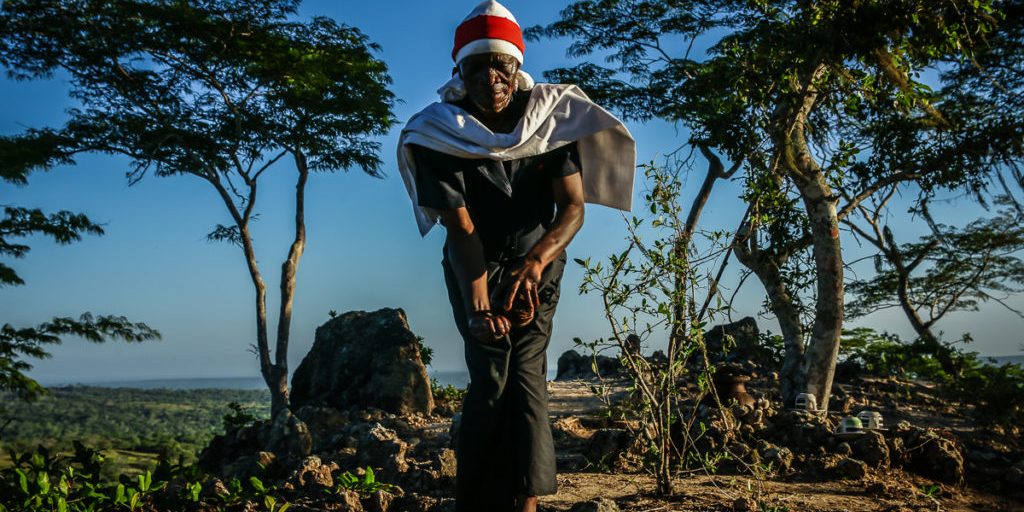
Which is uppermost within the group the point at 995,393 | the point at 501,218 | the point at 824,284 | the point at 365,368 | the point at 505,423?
the point at 824,284

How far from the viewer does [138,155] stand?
44.8ft

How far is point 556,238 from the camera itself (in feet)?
9.02

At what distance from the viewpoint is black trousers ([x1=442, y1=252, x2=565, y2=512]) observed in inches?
106

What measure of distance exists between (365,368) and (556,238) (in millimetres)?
7587

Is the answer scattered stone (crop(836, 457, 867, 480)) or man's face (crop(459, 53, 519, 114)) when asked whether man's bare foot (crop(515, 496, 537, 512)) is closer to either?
man's face (crop(459, 53, 519, 114))

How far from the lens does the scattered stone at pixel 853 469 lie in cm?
462

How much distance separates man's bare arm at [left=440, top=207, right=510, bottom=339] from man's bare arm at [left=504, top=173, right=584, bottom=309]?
91 mm

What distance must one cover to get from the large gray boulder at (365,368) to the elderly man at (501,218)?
685cm

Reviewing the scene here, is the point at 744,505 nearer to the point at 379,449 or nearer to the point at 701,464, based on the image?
the point at 701,464


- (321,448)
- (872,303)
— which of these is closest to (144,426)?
(321,448)

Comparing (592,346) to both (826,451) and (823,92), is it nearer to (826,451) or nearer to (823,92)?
(826,451)

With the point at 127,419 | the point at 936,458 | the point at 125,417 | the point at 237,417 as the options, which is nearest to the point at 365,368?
the point at 237,417

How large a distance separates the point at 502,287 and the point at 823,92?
15.1 feet

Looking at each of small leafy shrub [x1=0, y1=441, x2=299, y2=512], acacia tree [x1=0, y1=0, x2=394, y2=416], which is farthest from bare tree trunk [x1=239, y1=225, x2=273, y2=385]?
small leafy shrub [x1=0, y1=441, x2=299, y2=512]
